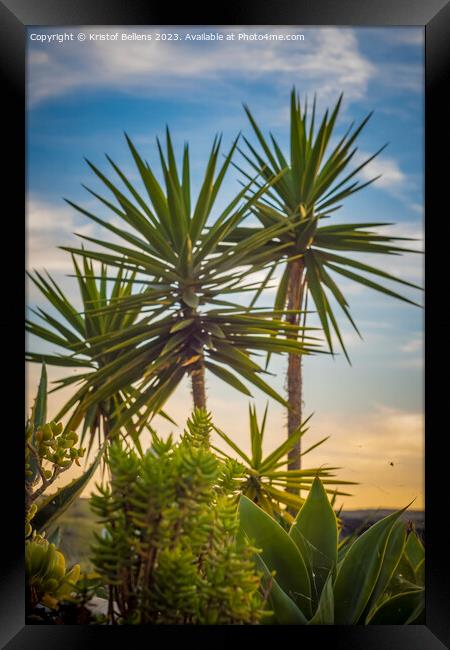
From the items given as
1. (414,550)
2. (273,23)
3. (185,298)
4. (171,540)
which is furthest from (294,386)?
(273,23)

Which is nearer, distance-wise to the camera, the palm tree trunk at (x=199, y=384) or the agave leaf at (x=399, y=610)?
the agave leaf at (x=399, y=610)

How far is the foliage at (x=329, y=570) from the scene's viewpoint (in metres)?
1.31

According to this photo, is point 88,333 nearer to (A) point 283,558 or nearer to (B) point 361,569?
(A) point 283,558

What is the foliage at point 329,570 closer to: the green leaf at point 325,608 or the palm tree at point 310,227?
the green leaf at point 325,608

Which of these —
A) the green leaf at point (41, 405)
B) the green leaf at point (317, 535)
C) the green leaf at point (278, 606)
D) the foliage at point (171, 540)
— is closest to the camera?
the foliage at point (171, 540)

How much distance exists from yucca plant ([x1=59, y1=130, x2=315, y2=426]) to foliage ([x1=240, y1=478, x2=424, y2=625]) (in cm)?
29

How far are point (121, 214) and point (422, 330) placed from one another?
0.71 metres

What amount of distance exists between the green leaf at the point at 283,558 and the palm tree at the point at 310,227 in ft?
0.83

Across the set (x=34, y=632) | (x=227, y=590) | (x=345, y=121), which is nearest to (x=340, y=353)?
(x=345, y=121)

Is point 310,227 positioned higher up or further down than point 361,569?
higher up

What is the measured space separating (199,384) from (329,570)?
1.56 feet

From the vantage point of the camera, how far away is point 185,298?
1554mm

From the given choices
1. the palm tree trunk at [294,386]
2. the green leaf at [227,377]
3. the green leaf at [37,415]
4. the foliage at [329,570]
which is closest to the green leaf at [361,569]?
the foliage at [329,570]

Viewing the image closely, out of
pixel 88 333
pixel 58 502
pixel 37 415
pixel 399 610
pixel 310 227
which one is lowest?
pixel 399 610
